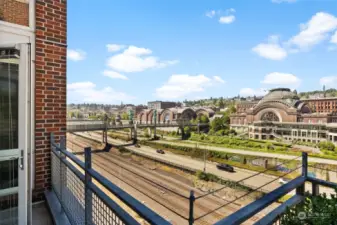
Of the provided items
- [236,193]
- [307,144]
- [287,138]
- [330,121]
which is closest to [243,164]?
[236,193]

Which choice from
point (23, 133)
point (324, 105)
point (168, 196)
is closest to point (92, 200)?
point (23, 133)

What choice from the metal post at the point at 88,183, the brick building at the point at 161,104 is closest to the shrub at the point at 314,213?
the metal post at the point at 88,183

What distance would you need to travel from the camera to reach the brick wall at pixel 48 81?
8.26 feet

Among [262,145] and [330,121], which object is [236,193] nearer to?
[262,145]

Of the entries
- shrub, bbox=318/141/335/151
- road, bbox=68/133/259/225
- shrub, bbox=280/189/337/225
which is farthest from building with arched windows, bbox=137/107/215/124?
shrub, bbox=280/189/337/225

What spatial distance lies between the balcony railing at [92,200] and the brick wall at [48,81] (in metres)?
0.13

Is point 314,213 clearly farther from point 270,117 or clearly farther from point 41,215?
point 270,117

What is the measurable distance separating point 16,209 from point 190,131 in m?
35.5

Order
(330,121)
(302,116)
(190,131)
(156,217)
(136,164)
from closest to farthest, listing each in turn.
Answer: (156,217) < (136,164) < (330,121) < (302,116) < (190,131)

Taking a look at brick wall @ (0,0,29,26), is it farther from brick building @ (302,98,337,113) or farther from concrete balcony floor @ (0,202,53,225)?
brick building @ (302,98,337,113)

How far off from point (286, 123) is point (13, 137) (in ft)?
104

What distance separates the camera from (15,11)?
2.38 metres

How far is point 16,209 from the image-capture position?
72.2 inches

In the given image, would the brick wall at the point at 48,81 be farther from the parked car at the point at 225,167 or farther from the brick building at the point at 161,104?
the brick building at the point at 161,104
